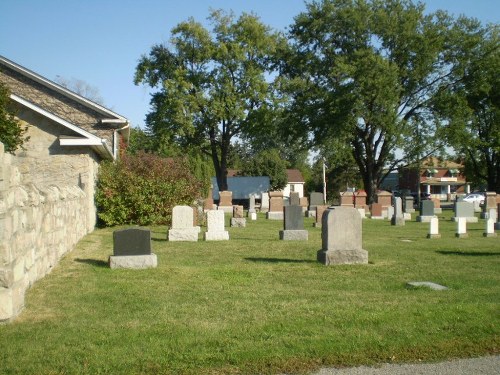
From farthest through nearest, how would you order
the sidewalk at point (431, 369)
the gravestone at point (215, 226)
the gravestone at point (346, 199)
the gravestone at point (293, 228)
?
1. the gravestone at point (346, 199)
2. the gravestone at point (293, 228)
3. the gravestone at point (215, 226)
4. the sidewalk at point (431, 369)

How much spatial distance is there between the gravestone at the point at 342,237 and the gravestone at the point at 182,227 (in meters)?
6.03

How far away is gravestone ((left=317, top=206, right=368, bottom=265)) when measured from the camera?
11.9 m

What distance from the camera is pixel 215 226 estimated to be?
17.7 m

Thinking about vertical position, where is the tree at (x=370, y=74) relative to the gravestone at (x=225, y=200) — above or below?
above

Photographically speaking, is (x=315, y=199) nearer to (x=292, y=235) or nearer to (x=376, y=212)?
(x=376, y=212)

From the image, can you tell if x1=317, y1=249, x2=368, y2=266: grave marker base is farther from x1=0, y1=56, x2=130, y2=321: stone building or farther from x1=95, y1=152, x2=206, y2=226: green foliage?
x1=95, y1=152, x2=206, y2=226: green foliage

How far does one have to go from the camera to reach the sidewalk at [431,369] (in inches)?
219

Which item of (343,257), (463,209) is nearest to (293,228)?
(343,257)

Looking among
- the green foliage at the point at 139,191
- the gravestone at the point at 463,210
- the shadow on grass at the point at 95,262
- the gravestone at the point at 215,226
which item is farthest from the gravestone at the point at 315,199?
the shadow on grass at the point at 95,262

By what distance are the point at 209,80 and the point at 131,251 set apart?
126ft

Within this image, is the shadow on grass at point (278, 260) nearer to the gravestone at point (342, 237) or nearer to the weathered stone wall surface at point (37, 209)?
the gravestone at point (342, 237)

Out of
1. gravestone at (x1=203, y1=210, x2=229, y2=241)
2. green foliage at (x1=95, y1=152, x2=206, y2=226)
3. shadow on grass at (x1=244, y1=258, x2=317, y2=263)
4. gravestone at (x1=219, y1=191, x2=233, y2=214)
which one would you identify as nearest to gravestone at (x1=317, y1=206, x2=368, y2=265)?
shadow on grass at (x1=244, y1=258, x2=317, y2=263)

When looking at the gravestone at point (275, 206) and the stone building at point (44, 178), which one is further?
the gravestone at point (275, 206)

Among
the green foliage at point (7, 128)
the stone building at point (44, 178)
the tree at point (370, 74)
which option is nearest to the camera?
the stone building at point (44, 178)
